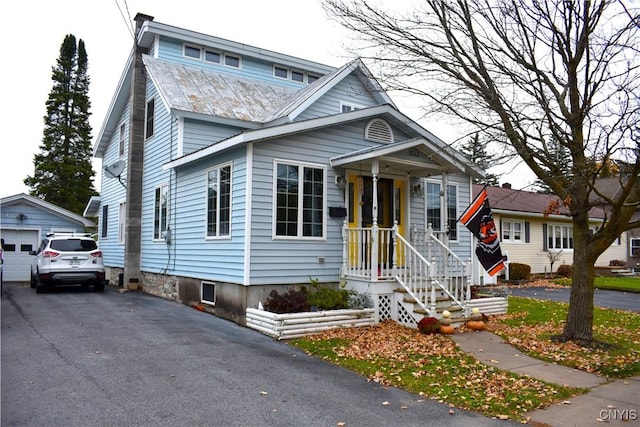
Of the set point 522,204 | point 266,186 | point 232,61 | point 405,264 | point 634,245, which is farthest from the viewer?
point 634,245

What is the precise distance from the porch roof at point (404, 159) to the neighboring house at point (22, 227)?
14.8m

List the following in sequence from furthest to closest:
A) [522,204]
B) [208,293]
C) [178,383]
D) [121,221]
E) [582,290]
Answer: [522,204] < [121,221] < [208,293] < [582,290] < [178,383]

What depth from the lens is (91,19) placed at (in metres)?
10.1

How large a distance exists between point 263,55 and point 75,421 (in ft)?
48.3

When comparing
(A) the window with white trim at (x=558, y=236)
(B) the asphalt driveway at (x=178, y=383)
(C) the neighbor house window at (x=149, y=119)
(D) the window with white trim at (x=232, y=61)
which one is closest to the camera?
(B) the asphalt driveway at (x=178, y=383)

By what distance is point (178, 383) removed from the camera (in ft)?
18.8

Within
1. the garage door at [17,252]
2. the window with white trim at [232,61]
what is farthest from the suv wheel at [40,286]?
the window with white trim at [232,61]

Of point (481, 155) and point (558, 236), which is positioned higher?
point (481, 155)

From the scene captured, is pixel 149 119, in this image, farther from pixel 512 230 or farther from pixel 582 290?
pixel 512 230

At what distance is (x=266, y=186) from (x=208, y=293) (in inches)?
122

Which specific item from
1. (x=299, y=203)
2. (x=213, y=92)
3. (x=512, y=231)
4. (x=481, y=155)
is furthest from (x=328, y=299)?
(x=512, y=231)

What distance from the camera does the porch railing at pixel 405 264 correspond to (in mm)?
9758

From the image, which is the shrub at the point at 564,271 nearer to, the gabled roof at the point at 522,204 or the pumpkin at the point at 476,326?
the gabled roof at the point at 522,204

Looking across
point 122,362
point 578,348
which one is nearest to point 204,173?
point 122,362
